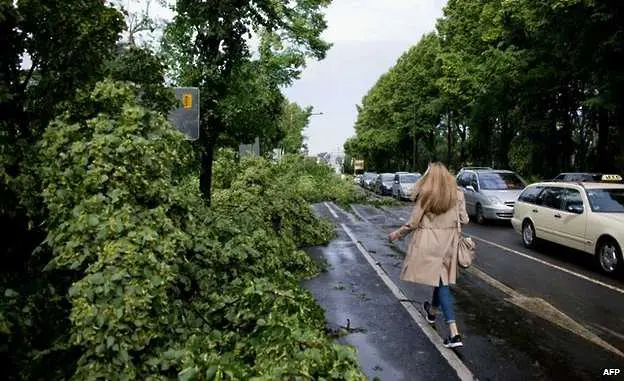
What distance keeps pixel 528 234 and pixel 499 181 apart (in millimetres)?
6367

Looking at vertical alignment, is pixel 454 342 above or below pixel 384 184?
below

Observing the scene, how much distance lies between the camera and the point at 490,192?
1772 cm

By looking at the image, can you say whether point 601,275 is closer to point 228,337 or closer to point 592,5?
point 228,337

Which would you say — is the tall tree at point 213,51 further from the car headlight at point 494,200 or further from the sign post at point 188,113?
the car headlight at point 494,200

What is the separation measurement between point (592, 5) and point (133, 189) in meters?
15.2

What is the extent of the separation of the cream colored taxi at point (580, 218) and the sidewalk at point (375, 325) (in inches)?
157

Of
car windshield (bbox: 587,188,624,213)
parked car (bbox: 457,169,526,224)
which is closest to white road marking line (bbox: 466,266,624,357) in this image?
car windshield (bbox: 587,188,624,213)

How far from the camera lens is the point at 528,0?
18250 mm

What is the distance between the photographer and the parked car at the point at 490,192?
17.0 m

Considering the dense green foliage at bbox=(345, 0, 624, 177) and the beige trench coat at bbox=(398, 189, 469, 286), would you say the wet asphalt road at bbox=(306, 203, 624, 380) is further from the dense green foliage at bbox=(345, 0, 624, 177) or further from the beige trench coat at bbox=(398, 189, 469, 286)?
the dense green foliage at bbox=(345, 0, 624, 177)

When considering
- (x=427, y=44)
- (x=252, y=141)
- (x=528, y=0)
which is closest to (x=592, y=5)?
(x=528, y=0)

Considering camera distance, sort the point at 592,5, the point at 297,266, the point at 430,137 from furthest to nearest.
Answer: the point at 430,137
the point at 592,5
the point at 297,266

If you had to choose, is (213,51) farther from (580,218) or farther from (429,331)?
(580,218)

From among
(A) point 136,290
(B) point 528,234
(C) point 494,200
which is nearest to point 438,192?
(A) point 136,290
